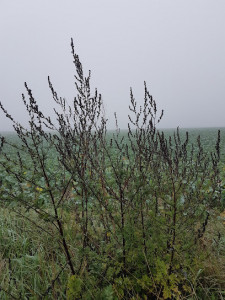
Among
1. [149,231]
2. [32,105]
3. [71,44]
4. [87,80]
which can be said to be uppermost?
[71,44]

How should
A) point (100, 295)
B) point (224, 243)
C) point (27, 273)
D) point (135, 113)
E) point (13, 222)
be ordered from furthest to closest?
point (13, 222) < point (224, 243) < point (27, 273) < point (135, 113) < point (100, 295)

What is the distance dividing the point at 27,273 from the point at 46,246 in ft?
1.44

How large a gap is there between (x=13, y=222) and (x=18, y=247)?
0.72 metres

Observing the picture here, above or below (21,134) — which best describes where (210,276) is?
below

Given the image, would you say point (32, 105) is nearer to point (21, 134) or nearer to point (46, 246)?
point (21, 134)

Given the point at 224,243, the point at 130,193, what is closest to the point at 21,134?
the point at 130,193

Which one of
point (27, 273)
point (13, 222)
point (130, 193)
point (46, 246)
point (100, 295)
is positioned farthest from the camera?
point (13, 222)

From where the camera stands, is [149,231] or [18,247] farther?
[18,247]

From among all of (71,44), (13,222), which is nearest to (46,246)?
(13,222)

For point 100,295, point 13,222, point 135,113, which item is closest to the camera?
point 100,295

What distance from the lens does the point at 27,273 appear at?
8.11ft

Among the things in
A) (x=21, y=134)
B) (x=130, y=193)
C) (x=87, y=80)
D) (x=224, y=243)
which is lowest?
(x=224, y=243)

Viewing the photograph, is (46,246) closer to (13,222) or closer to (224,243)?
(13,222)

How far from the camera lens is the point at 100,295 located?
5.49 ft
